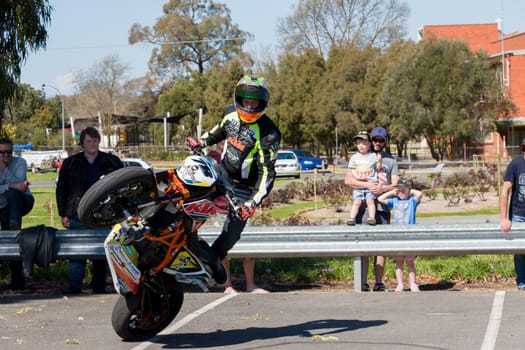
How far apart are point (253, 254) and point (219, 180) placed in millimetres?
2778

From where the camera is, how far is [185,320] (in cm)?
798

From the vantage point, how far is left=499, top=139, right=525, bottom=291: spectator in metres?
9.44

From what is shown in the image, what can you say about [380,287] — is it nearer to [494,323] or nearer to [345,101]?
[494,323]

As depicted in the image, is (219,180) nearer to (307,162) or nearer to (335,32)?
(307,162)

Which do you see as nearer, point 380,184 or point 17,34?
point 380,184

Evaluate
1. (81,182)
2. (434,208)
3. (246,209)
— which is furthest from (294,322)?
(434,208)

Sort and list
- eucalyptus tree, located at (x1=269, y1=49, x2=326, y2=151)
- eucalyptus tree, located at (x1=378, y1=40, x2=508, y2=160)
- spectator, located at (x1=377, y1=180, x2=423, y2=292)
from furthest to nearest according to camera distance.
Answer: eucalyptus tree, located at (x1=269, y1=49, x2=326, y2=151), eucalyptus tree, located at (x1=378, y1=40, x2=508, y2=160), spectator, located at (x1=377, y1=180, x2=423, y2=292)

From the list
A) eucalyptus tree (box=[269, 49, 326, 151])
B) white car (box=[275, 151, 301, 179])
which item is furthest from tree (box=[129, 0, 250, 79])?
white car (box=[275, 151, 301, 179])

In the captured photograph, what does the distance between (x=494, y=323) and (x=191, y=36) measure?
79094 mm

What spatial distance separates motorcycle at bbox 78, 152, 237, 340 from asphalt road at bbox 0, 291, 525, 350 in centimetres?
46

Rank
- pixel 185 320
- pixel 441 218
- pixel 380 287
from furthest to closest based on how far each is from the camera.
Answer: pixel 441 218 < pixel 380 287 < pixel 185 320

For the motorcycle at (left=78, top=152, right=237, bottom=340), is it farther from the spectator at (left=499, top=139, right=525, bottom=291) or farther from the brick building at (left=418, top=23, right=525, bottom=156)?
the brick building at (left=418, top=23, right=525, bottom=156)

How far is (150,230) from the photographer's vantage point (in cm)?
664

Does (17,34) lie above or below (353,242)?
above
